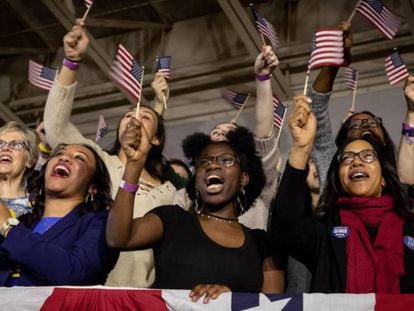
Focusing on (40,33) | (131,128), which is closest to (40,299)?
(131,128)

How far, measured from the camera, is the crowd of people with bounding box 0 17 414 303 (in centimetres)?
232

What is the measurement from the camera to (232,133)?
311 centimetres

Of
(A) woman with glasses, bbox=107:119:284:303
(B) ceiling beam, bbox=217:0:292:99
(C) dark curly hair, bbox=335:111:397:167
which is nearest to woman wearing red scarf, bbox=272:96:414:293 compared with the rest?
(A) woman with glasses, bbox=107:119:284:303

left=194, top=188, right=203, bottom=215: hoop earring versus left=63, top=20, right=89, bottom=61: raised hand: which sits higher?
left=63, top=20, right=89, bottom=61: raised hand

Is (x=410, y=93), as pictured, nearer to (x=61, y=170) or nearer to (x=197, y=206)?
(x=197, y=206)

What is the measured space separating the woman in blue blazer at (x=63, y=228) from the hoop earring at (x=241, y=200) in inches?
19.0

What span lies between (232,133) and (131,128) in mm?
893

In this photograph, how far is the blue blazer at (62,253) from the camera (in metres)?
2.30

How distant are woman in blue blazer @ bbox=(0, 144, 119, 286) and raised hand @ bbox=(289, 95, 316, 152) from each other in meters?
0.69

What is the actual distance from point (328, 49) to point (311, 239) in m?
1.25

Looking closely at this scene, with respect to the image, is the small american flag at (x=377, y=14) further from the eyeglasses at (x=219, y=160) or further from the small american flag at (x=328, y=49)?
the eyeglasses at (x=219, y=160)

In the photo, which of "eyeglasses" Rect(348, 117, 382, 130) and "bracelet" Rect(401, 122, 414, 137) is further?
"eyeglasses" Rect(348, 117, 382, 130)

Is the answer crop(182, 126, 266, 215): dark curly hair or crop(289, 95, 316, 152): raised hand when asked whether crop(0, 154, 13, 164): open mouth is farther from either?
crop(289, 95, 316, 152): raised hand

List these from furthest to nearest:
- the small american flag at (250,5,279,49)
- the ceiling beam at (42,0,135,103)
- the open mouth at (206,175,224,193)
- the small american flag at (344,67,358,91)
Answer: the ceiling beam at (42,0,135,103)
the small american flag at (344,67,358,91)
the small american flag at (250,5,279,49)
the open mouth at (206,175,224,193)
